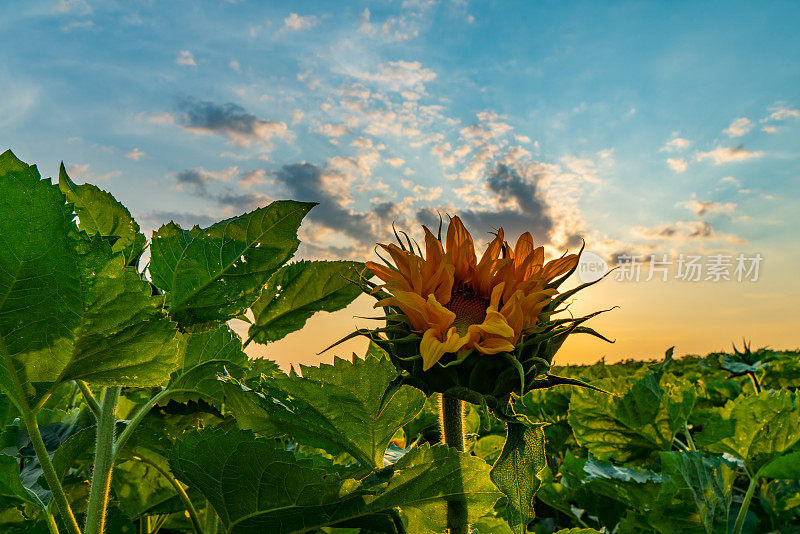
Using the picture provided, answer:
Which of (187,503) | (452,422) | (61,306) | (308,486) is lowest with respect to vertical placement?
(187,503)

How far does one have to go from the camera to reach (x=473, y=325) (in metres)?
1.32

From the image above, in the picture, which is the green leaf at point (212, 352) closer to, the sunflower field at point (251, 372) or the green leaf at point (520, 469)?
the sunflower field at point (251, 372)

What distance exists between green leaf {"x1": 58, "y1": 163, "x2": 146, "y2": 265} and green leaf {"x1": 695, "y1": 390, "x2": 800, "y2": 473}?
83.3 inches

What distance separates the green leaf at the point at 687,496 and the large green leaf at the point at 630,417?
330 millimetres

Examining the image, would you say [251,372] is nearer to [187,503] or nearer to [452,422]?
[187,503]

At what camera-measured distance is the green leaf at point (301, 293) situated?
1.52 meters

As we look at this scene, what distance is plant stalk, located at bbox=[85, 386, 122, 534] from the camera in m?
1.19

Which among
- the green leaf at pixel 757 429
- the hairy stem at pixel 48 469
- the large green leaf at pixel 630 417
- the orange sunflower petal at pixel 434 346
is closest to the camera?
the hairy stem at pixel 48 469

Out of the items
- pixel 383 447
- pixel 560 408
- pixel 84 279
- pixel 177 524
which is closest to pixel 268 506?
pixel 383 447

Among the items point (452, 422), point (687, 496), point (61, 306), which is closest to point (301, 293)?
point (452, 422)

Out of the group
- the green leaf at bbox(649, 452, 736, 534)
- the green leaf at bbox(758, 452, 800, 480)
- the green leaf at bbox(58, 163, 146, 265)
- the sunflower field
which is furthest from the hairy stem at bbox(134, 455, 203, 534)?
the green leaf at bbox(758, 452, 800, 480)

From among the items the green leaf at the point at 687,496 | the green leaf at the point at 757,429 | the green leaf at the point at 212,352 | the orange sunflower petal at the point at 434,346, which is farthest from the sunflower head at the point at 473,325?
the green leaf at the point at 757,429

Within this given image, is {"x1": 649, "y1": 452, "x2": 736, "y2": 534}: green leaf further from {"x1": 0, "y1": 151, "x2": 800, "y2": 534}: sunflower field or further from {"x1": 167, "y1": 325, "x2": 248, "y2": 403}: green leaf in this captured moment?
{"x1": 167, "y1": 325, "x2": 248, "y2": 403}: green leaf

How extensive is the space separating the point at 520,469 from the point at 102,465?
835mm
